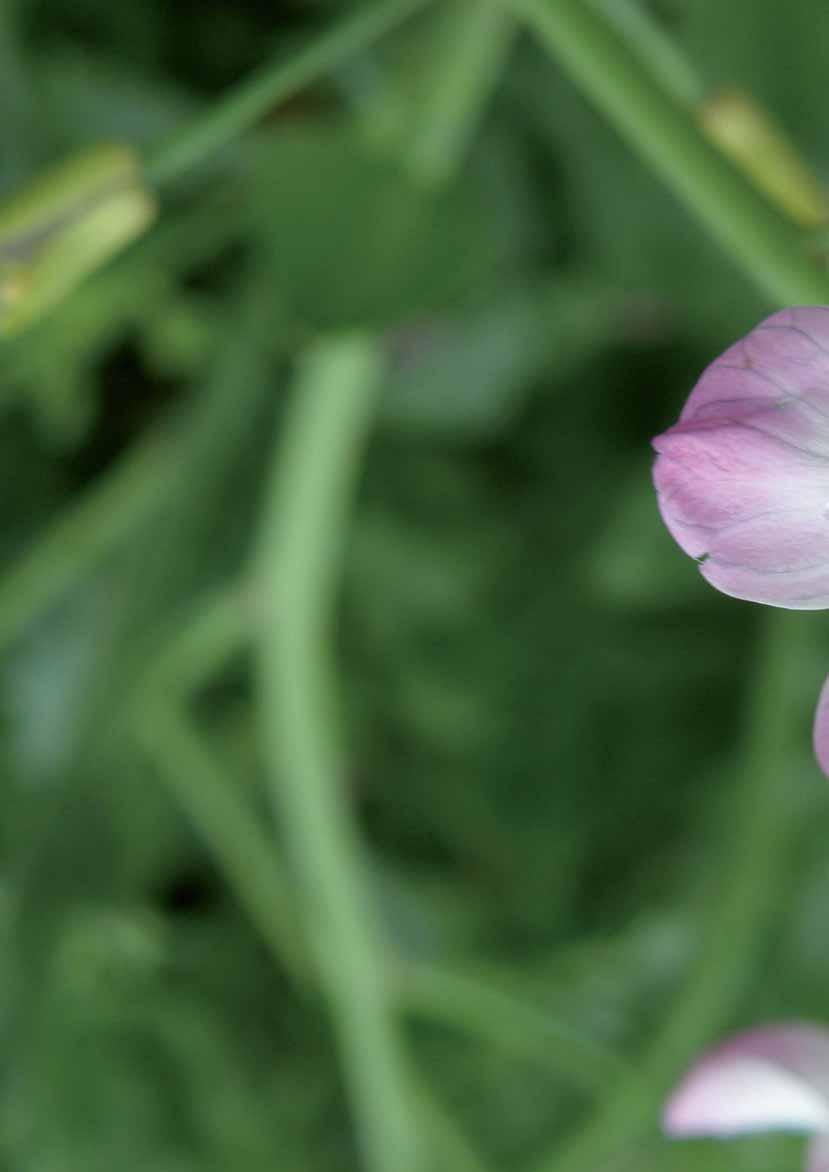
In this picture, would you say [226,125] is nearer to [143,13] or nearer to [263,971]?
[143,13]

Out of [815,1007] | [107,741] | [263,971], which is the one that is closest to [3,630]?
[107,741]

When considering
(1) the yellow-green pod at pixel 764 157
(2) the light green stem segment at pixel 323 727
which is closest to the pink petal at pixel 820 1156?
(1) the yellow-green pod at pixel 764 157

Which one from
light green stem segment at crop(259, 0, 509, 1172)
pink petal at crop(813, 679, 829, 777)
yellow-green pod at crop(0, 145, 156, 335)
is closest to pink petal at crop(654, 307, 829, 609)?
pink petal at crop(813, 679, 829, 777)

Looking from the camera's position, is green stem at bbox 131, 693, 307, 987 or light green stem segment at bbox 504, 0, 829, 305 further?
green stem at bbox 131, 693, 307, 987

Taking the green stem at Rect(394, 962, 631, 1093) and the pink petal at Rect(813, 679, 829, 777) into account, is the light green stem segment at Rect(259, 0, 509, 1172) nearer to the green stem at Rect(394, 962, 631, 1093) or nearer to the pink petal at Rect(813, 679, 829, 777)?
the green stem at Rect(394, 962, 631, 1093)

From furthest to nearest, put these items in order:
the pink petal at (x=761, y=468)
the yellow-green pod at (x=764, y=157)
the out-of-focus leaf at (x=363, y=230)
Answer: the out-of-focus leaf at (x=363, y=230)
the yellow-green pod at (x=764, y=157)
the pink petal at (x=761, y=468)

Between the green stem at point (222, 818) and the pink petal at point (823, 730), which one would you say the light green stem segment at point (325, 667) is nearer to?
the green stem at point (222, 818)

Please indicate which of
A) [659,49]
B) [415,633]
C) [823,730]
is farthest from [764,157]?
[415,633]
